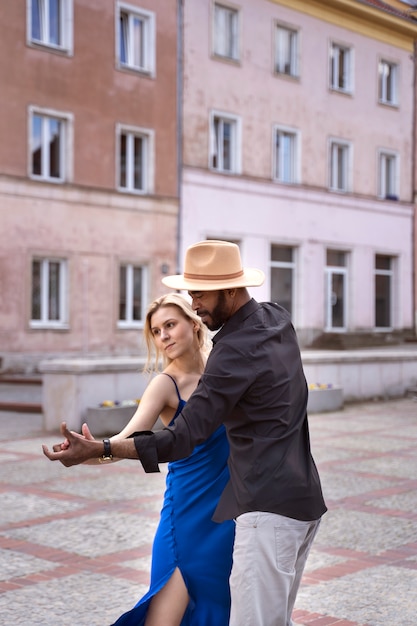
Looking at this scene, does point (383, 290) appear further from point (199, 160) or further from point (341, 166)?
point (199, 160)

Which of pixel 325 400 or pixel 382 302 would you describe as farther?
pixel 382 302

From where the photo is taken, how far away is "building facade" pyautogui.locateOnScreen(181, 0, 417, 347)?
29297mm

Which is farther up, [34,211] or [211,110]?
[211,110]

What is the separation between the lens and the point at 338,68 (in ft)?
111

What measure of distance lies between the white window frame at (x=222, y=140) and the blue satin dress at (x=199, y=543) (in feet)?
84.7

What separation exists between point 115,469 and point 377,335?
78.8 ft

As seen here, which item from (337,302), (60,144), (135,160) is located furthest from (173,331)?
(337,302)

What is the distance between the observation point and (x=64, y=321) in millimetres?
25547

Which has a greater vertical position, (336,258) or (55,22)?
(55,22)

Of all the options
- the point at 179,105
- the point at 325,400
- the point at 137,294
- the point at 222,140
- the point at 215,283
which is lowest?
the point at 325,400

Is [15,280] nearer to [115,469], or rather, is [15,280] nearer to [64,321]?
[64,321]

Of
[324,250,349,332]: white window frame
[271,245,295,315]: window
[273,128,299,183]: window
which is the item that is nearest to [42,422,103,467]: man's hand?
[271,245,295,315]: window

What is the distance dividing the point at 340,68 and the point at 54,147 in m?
12.1

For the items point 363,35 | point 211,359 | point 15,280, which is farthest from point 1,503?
point 363,35
